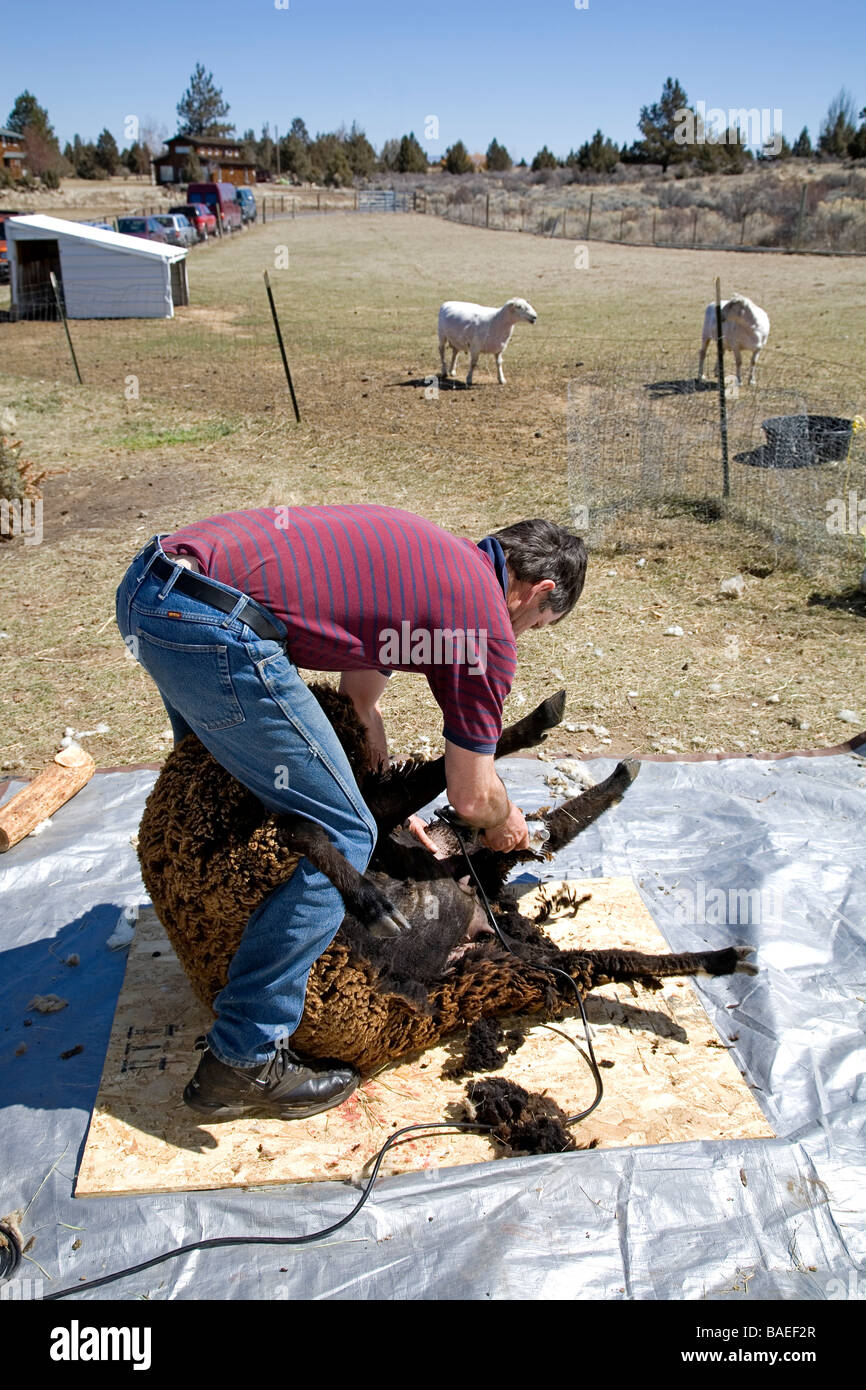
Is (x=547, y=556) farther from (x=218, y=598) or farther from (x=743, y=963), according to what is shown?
(x=743, y=963)

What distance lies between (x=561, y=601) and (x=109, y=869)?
217 centimetres

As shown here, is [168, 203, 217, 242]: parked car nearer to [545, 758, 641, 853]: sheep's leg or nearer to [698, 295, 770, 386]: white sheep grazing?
[698, 295, 770, 386]: white sheep grazing

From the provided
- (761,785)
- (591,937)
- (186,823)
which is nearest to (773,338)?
(761,785)

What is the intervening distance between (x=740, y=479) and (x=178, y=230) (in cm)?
2863

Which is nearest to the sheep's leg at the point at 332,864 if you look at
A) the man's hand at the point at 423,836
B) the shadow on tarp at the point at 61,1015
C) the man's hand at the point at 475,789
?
the man's hand at the point at 475,789

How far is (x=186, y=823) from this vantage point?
253 cm

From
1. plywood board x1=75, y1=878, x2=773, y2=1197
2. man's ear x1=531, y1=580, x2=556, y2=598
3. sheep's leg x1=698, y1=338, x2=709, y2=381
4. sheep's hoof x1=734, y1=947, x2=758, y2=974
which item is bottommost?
plywood board x1=75, y1=878, x2=773, y2=1197

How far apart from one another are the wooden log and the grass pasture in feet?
1.07

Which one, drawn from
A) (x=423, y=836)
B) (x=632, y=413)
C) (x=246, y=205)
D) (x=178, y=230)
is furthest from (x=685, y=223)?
(x=423, y=836)

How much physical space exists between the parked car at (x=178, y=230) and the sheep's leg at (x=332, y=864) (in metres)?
32.3

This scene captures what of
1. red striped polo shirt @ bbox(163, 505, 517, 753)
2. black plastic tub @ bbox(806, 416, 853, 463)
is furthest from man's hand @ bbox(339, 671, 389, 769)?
black plastic tub @ bbox(806, 416, 853, 463)

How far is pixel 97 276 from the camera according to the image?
19.1 meters

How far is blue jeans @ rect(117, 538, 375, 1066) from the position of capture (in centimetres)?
215

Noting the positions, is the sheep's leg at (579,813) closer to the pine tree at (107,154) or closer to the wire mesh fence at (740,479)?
the wire mesh fence at (740,479)
